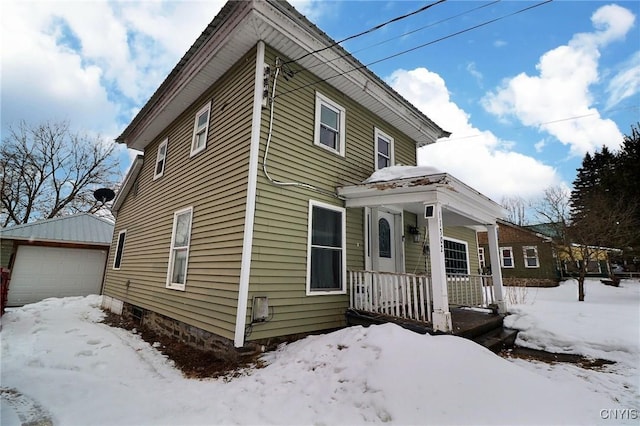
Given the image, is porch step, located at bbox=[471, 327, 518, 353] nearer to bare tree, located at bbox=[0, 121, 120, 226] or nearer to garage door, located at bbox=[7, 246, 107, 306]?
garage door, located at bbox=[7, 246, 107, 306]

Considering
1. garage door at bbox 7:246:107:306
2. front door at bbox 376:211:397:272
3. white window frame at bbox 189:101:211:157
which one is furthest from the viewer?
garage door at bbox 7:246:107:306

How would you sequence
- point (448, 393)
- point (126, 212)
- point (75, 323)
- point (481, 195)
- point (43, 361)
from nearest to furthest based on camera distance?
point (448, 393) < point (43, 361) < point (481, 195) < point (75, 323) < point (126, 212)

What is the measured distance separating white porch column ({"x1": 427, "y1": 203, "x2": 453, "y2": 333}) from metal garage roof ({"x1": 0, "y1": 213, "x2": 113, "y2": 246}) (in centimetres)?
1464

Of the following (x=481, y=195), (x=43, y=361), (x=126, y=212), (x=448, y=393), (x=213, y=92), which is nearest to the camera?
(x=448, y=393)

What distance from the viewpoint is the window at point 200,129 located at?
7.12m

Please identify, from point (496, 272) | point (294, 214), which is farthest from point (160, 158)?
point (496, 272)

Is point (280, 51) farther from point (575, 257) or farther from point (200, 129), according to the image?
point (575, 257)

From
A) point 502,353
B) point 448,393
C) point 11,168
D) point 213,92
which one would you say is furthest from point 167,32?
point 11,168

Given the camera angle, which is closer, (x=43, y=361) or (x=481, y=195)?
(x=43, y=361)

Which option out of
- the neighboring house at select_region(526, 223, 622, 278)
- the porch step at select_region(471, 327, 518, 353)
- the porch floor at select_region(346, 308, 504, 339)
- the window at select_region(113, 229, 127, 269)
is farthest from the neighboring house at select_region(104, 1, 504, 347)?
the neighboring house at select_region(526, 223, 622, 278)

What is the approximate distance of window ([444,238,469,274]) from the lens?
970cm

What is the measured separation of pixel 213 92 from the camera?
712 cm

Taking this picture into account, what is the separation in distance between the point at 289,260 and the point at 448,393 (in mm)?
3217

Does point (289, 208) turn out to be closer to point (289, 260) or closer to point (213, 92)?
point (289, 260)
